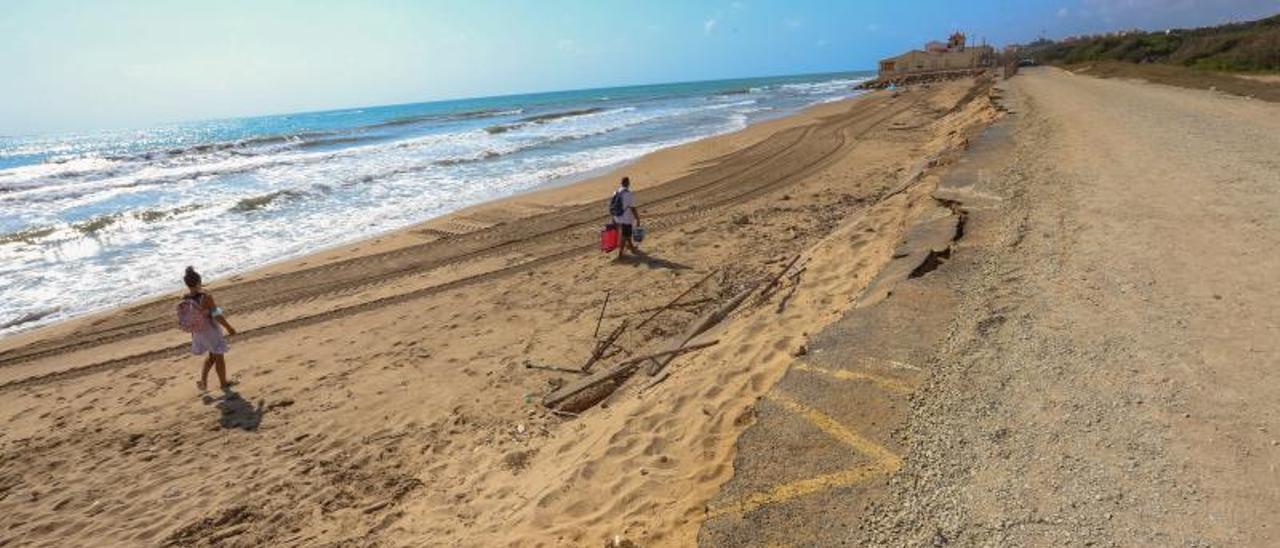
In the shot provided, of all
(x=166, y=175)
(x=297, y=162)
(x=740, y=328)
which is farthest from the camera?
(x=297, y=162)

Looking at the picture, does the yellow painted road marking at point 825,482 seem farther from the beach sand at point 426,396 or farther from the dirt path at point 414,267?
the dirt path at point 414,267

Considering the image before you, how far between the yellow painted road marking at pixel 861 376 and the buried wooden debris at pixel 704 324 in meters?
1.64

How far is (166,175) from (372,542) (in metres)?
25.8

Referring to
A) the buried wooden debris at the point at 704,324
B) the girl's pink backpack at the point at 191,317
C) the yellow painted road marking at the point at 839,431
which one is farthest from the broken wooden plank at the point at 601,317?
the girl's pink backpack at the point at 191,317

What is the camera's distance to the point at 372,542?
415 cm

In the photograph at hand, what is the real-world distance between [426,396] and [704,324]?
283 centimetres

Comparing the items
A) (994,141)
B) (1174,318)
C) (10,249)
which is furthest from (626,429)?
(10,249)

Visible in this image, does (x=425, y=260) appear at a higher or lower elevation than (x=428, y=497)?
higher

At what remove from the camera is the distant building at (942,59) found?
6625 cm

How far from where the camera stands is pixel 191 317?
21.7ft

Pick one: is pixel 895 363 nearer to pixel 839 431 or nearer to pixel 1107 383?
pixel 839 431

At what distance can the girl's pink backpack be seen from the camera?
6.60 m

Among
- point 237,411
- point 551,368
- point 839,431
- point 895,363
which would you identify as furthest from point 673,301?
point 237,411

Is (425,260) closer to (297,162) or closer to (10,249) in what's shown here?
(10,249)
